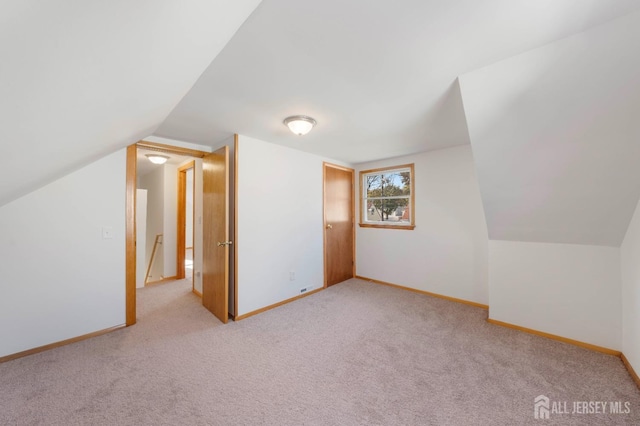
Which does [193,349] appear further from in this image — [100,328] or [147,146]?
[147,146]

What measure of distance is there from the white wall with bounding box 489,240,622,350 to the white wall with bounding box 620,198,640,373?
0.29 feet

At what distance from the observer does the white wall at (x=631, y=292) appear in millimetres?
1885

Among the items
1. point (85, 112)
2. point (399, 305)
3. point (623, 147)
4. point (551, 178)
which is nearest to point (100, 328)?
point (85, 112)

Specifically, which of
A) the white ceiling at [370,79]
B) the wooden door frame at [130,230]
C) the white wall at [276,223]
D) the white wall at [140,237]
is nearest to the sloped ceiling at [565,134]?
the white ceiling at [370,79]

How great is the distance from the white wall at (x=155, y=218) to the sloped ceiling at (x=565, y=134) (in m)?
5.28

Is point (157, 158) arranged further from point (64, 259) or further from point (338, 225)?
point (338, 225)

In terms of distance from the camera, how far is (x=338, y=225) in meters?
4.42

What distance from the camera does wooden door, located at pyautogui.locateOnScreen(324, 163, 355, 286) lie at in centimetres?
419

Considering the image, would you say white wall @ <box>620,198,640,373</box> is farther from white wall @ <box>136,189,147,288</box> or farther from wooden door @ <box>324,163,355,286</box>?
white wall @ <box>136,189,147,288</box>

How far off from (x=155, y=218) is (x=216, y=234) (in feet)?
9.90

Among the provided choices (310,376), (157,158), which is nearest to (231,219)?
(310,376)

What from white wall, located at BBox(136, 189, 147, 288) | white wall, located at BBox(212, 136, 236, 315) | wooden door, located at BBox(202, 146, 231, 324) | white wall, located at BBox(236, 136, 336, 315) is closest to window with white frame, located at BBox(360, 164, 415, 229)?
white wall, located at BBox(236, 136, 336, 315)

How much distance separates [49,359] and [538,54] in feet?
14.4

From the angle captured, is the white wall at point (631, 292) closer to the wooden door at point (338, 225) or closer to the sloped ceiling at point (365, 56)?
the sloped ceiling at point (365, 56)
